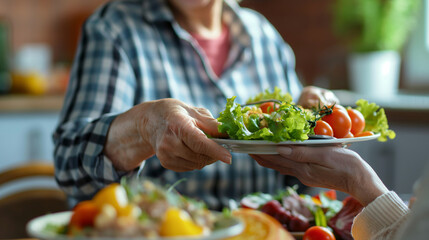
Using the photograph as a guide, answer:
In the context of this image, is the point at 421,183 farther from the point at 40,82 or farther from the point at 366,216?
the point at 40,82

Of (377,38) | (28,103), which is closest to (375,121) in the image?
(377,38)

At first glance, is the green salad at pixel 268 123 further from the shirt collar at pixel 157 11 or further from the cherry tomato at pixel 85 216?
the shirt collar at pixel 157 11

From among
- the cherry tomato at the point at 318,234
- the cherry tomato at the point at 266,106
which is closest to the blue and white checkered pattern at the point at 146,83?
the cherry tomato at the point at 266,106

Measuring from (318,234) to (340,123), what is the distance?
21cm

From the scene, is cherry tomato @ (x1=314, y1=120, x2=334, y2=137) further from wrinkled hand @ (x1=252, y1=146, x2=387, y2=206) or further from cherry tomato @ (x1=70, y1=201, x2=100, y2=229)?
cherry tomato @ (x1=70, y1=201, x2=100, y2=229)

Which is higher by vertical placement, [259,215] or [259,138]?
[259,138]

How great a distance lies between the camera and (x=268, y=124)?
947 millimetres

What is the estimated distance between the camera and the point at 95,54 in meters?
1.53

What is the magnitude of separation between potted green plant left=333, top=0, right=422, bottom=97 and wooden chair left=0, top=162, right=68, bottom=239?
176 centimetres

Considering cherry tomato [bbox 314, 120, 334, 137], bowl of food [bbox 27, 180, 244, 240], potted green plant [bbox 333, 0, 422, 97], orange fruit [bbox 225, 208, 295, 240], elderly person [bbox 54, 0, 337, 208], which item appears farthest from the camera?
potted green plant [bbox 333, 0, 422, 97]

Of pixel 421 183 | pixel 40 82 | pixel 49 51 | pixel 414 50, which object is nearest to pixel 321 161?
pixel 421 183

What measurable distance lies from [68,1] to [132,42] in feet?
7.39

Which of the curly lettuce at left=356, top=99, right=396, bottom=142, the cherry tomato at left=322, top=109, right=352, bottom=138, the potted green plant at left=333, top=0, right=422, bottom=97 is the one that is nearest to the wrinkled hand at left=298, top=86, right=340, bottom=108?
the curly lettuce at left=356, top=99, right=396, bottom=142

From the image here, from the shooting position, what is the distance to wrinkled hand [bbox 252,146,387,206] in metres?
0.96
